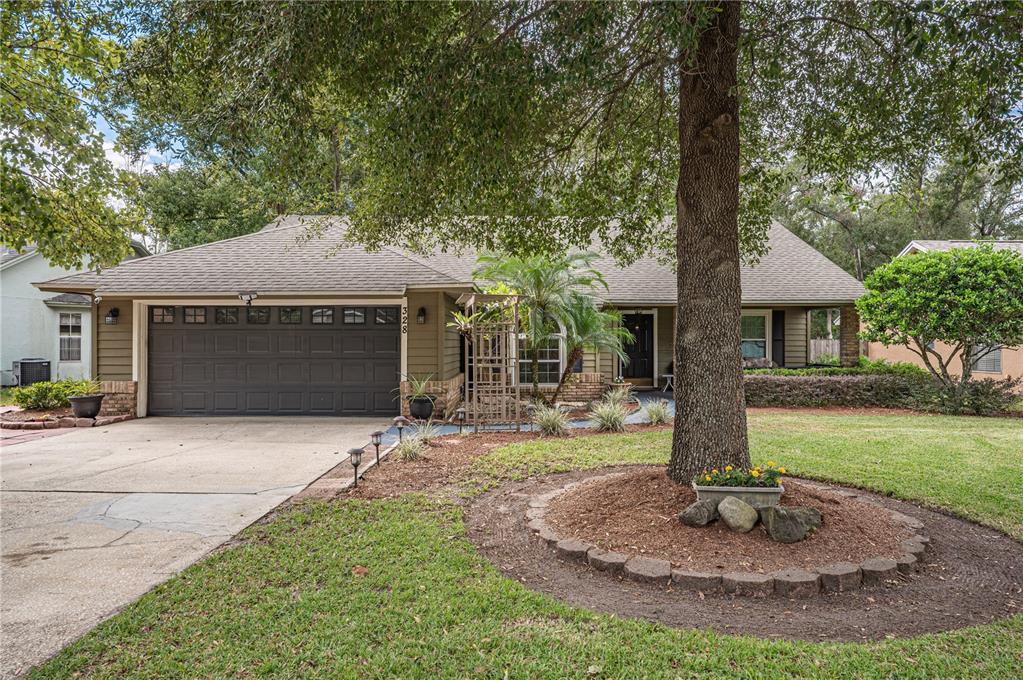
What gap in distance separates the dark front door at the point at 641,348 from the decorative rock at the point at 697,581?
38.7 feet

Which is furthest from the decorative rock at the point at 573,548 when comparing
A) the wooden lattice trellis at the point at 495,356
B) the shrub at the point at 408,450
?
the wooden lattice trellis at the point at 495,356

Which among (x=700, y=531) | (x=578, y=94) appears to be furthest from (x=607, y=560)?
(x=578, y=94)

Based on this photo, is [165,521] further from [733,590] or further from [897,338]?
[897,338]

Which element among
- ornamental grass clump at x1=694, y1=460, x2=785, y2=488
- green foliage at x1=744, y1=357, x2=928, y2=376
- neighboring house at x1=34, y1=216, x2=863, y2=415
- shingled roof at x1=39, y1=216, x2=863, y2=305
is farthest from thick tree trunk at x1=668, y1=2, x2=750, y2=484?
green foliage at x1=744, y1=357, x2=928, y2=376

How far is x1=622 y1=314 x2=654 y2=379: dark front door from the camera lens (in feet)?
49.7

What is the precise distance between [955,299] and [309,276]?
12.0 metres

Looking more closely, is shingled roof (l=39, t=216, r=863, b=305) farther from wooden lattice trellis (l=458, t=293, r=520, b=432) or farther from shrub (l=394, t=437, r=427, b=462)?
shrub (l=394, t=437, r=427, b=462)

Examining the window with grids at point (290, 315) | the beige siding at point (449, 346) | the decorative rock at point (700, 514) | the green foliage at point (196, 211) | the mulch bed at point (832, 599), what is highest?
the green foliage at point (196, 211)

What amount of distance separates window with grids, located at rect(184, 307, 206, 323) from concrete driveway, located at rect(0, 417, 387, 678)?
7.34 ft

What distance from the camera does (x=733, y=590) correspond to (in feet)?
11.1

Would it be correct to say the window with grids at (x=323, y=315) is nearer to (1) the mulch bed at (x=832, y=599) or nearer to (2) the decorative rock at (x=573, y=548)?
(1) the mulch bed at (x=832, y=599)

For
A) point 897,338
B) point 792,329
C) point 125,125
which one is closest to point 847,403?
point 897,338

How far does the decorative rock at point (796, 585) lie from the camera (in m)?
3.35

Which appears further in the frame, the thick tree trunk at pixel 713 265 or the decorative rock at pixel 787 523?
the thick tree trunk at pixel 713 265
